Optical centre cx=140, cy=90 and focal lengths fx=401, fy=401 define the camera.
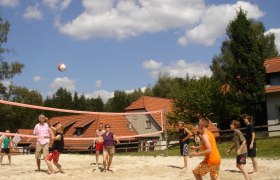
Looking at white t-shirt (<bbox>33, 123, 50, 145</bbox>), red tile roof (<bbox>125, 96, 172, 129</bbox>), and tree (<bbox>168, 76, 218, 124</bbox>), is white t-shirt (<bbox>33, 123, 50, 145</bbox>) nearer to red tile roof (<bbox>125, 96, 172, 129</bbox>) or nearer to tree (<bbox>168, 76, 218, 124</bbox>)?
tree (<bbox>168, 76, 218, 124</bbox>)

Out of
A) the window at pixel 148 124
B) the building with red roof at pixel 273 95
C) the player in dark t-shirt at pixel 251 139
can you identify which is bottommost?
the player in dark t-shirt at pixel 251 139

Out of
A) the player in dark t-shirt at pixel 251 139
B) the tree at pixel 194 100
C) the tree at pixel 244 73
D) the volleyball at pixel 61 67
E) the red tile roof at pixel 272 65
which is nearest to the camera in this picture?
the player in dark t-shirt at pixel 251 139

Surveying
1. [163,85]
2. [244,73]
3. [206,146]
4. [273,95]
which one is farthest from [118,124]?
[163,85]

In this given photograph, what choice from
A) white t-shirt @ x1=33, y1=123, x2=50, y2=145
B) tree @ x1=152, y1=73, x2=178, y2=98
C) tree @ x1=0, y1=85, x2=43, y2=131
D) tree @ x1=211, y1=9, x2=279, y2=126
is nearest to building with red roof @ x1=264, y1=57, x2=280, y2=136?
tree @ x1=211, y1=9, x2=279, y2=126

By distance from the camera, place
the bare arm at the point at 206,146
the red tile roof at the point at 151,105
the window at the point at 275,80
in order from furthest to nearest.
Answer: the red tile roof at the point at 151,105 < the window at the point at 275,80 < the bare arm at the point at 206,146

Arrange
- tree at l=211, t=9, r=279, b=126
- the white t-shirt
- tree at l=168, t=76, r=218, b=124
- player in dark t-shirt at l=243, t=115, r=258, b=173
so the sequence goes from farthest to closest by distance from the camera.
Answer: tree at l=168, t=76, r=218, b=124
tree at l=211, t=9, r=279, b=126
the white t-shirt
player in dark t-shirt at l=243, t=115, r=258, b=173

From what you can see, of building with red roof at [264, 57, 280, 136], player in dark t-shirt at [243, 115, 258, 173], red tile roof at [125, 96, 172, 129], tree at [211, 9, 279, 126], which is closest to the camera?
player in dark t-shirt at [243, 115, 258, 173]

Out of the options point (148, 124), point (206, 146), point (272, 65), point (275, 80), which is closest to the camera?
point (206, 146)

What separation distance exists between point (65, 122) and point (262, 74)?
2446 cm

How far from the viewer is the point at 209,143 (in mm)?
7141

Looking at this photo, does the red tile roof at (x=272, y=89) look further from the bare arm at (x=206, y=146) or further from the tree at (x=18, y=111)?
the tree at (x=18, y=111)

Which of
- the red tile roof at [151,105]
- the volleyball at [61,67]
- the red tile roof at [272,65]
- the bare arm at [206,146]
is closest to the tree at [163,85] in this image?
the red tile roof at [151,105]

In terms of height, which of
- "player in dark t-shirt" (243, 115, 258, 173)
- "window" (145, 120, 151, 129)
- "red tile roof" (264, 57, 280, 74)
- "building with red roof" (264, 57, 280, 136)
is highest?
"red tile roof" (264, 57, 280, 74)

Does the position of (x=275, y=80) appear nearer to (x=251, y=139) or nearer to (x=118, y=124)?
(x=118, y=124)
